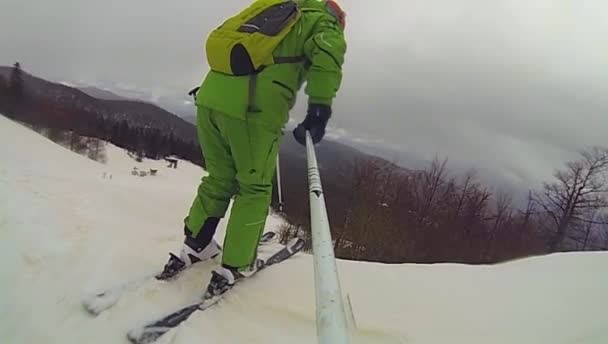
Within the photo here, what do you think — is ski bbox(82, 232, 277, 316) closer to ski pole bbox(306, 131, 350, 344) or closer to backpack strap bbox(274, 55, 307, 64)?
ski pole bbox(306, 131, 350, 344)

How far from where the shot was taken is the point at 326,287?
103 cm

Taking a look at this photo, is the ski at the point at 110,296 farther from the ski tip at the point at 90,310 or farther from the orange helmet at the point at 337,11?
the orange helmet at the point at 337,11

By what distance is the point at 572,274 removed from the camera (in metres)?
2.51

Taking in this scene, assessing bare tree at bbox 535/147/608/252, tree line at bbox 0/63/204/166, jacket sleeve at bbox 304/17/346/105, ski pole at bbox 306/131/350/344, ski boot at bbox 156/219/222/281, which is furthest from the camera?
tree line at bbox 0/63/204/166

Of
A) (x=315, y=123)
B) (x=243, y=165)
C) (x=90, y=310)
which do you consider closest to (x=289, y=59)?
(x=315, y=123)

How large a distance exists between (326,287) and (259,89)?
1453mm

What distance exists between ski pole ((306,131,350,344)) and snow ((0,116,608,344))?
83 centimetres

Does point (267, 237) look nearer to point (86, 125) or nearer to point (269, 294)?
point (269, 294)

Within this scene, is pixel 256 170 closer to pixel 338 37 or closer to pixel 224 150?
pixel 224 150

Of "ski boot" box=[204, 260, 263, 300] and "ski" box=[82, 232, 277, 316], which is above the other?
"ski boot" box=[204, 260, 263, 300]

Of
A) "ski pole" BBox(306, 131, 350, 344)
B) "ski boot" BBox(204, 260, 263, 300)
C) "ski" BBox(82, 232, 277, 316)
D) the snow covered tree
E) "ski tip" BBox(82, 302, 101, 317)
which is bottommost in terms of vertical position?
the snow covered tree

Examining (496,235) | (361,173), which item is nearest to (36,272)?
(361,173)

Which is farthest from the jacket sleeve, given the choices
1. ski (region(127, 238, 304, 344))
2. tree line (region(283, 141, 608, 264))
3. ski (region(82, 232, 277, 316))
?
tree line (region(283, 141, 608, 264))

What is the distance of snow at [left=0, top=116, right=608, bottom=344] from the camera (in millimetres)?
1941
